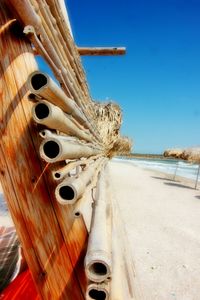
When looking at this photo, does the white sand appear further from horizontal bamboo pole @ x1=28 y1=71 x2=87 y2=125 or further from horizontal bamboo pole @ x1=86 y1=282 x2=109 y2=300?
horizontal bamboo pole @ x1=28 y1=71 x2=87 y2=125

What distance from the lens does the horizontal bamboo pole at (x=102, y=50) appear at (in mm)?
4227

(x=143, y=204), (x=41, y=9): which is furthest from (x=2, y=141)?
(x=143, y=204)

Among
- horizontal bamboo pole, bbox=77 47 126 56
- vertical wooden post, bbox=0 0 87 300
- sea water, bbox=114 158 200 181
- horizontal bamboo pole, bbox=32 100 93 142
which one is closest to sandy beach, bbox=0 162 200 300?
vertical wooden post, bbox=0 0 87 300

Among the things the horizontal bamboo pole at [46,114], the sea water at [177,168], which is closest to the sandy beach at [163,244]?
the horizontal bamboo pole at [46,114]

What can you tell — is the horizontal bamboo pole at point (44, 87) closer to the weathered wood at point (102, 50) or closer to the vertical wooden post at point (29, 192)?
the vertical wooden post at point (29, 192)

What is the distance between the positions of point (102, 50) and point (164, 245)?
3.70 m

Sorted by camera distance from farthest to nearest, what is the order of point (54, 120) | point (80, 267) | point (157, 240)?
point (157, 240), point (80, 267), point (54, 120)

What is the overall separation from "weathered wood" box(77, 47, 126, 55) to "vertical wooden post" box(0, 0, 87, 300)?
3.41 meters

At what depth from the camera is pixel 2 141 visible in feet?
3.29

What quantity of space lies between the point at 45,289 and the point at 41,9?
1.15m

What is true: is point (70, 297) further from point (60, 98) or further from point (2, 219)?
point (2, 219)

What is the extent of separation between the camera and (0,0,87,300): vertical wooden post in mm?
984

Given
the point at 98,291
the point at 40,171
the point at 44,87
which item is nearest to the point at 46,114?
the point at 44,87

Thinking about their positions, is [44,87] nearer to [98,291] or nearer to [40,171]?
[40,171]
